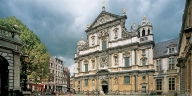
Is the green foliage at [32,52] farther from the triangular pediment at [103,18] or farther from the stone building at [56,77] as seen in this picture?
the stone building at [56,77]

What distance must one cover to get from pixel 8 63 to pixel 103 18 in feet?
104

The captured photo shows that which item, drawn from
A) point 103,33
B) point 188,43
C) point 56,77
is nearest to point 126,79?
point 103,33

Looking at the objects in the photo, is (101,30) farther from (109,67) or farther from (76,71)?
(76,71)

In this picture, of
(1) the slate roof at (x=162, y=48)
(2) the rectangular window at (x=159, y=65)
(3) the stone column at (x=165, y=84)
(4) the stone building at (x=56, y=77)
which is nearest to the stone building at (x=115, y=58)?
(2) the rectangular window at (x=159, y=65)

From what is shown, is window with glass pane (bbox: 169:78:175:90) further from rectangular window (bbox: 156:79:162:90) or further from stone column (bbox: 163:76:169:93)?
rectangular window (bbox: 156:79:162:90)

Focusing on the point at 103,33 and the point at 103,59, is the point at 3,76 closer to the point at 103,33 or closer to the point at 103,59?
the point at 103,59

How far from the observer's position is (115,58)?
37.2m

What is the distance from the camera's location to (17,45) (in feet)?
44.9

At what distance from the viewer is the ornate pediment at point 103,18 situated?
127ft

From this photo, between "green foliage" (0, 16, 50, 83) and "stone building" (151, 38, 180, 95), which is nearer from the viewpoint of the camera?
"green foliage" (0, 16, 50, 83)

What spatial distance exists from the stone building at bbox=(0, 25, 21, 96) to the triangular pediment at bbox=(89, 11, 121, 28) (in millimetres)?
28699

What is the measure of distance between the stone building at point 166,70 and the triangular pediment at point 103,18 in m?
14.2

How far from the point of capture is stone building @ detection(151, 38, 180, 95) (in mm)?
28672

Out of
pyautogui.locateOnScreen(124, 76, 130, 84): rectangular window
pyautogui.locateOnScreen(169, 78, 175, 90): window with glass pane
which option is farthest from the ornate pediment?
pyautogui.locateOnScreen(169, 78, 175, 90): window with glass pane
